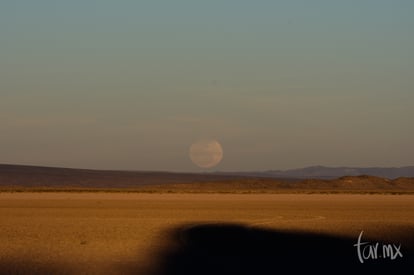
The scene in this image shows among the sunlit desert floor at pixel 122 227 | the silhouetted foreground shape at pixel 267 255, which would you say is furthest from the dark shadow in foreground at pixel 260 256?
the sunlit desert floor at pixel 122 227

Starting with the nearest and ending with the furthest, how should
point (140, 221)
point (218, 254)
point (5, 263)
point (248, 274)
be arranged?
point (248, 274) → point (5, 263) → point (218, 254) → point (140, 221)

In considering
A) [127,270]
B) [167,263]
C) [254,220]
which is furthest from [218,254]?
[254,220]

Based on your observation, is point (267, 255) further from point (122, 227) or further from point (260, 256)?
point (122, 227)

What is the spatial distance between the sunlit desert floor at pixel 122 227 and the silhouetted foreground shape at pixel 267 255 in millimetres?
684

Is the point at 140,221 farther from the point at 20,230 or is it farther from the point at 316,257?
the point at 316,257

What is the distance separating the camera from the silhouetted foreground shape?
1911cm

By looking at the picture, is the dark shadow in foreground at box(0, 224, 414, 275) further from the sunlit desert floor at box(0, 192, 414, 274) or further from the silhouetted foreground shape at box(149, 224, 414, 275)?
the sunlit desert floor at box(0, 192, 414, 274)

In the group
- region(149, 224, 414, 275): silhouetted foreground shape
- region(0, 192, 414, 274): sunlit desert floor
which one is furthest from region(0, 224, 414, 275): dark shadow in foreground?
region(0, 192, 414, 274): sunlit desert floor

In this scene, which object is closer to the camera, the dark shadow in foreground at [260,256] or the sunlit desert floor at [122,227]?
the dark shadow in foreground at [260,256]

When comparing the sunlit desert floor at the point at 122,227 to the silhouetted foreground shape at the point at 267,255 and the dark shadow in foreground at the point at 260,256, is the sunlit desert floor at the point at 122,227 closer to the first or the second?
the dark shadow in foreground at the point at 260,256

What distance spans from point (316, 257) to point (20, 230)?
13.4 m

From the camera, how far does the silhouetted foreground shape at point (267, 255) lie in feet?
62.7

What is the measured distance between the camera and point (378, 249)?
23047 mm

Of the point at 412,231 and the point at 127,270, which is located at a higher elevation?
the point at 412,231
